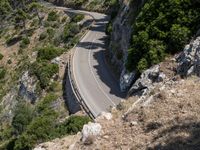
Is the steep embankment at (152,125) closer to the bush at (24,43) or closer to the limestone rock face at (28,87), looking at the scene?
the limestone rock face at (28,87)

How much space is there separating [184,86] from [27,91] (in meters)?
44.5

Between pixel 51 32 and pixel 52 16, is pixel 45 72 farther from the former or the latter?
pixel 52 16

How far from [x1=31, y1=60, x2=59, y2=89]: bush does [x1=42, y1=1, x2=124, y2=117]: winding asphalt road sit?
2.86 m

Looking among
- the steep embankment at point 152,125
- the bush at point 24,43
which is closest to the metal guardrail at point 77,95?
the steep embankment at point 152,125

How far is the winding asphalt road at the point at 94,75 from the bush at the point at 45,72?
2.86 m

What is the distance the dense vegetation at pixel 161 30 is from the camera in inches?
1531

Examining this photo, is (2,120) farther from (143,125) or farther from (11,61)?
(143,125)

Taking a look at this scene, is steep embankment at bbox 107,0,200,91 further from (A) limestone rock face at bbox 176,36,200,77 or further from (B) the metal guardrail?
(A) limestone rock face at bbox 176,36,200,77

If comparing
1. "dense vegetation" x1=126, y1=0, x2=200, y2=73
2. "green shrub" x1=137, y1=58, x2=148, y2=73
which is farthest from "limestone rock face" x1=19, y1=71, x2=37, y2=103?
"green shrub" x1=137, y1=58, x2=148, y2=73

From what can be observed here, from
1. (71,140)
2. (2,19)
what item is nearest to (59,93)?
(71,140)

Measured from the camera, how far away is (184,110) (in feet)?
66.9

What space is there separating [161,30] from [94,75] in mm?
17725

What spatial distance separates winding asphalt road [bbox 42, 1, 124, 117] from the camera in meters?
47.4

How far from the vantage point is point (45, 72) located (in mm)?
62000
